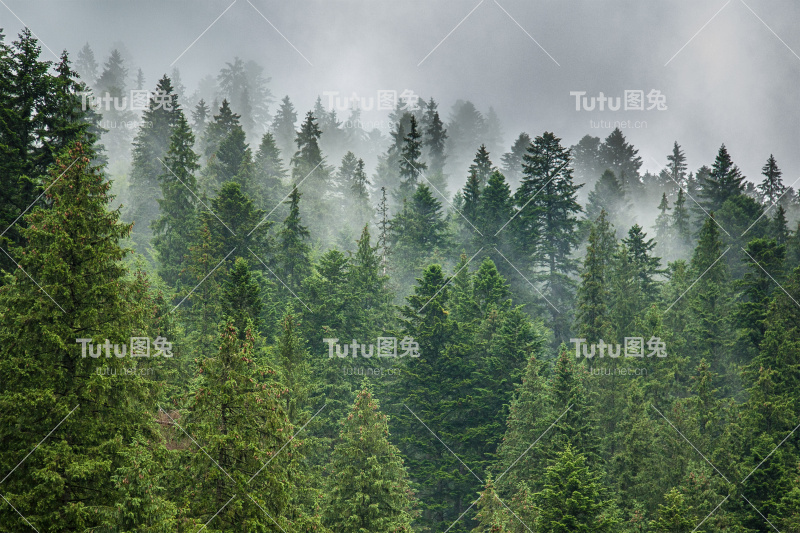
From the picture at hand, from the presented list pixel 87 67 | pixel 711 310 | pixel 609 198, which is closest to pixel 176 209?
pixel 711 310

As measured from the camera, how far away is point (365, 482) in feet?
73.6

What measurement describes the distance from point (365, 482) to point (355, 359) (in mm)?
15464

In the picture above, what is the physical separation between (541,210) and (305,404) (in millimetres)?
31750

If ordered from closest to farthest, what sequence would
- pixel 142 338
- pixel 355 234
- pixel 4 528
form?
pixel 4 528 < pixel 142 338 < pixel 355 234

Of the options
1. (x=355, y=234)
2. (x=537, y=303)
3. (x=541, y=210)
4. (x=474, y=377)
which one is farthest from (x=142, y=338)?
(x=355, y=234)

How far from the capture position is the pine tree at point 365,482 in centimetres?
2211

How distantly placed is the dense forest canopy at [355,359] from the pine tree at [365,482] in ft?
0.31

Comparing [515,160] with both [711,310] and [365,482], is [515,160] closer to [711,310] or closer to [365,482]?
[711,310]

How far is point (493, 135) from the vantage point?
14212 cm

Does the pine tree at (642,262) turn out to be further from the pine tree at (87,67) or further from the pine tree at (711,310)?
the pine tree at (87,67)

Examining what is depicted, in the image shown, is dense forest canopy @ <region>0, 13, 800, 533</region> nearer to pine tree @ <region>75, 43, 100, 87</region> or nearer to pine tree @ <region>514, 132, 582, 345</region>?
pine tree @ <region>514, 132, 582, 345</region>

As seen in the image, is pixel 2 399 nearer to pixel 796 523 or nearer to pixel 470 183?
pixel 796 523

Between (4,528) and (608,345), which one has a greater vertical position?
(608,345)

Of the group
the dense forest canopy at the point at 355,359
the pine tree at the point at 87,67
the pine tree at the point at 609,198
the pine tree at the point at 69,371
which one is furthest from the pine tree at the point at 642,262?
the pine tree at the point at 87,67
